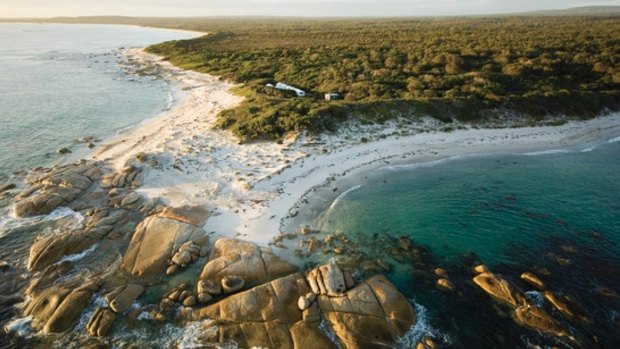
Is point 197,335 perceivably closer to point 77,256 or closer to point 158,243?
point 158,243

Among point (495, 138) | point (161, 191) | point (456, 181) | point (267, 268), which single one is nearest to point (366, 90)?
point (495, 138)

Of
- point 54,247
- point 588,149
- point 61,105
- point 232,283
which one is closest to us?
point 232,283

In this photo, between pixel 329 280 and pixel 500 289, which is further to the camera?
pixel 500 289

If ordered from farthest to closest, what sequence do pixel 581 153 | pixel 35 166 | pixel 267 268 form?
pixel 581 153 → pixel 35 166 → pixel 267 268

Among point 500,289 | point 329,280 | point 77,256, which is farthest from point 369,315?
point 77,256

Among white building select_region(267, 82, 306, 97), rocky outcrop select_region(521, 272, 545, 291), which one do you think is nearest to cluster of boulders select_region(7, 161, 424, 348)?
rocky outcrop select_region(521, 272, 545, 291)

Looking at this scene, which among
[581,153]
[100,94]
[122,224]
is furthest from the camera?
[100,94]

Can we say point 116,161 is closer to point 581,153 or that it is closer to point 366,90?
point 366,90

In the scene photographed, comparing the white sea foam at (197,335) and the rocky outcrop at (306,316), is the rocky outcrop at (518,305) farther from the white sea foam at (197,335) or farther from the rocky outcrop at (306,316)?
the white sea foam at (197,335)
